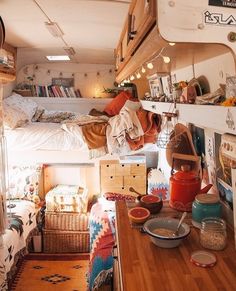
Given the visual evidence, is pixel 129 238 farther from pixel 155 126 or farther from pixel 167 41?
pixel 155 126

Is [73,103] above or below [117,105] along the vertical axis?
above

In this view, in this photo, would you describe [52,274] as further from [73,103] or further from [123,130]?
[73,103]

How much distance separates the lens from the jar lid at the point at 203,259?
3.32ft

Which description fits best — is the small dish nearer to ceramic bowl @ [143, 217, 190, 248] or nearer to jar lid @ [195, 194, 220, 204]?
ceramic bowl @ [143, 217, 190, 248]

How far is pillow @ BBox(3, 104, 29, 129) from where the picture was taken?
3.20 metres

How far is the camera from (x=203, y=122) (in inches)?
40.8

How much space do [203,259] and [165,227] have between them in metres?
0.24

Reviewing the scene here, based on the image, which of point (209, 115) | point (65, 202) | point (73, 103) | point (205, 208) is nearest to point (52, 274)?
point (65, 202)

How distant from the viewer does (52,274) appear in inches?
114

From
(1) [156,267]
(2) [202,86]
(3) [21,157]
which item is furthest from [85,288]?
(2) [202,86]

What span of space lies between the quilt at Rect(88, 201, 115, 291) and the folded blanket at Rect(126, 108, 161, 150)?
68cm

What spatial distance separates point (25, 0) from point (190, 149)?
4.46ft

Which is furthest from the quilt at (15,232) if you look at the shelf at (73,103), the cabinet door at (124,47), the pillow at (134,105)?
the shelf at (73,103)

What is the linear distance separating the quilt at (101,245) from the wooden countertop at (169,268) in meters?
0.86
